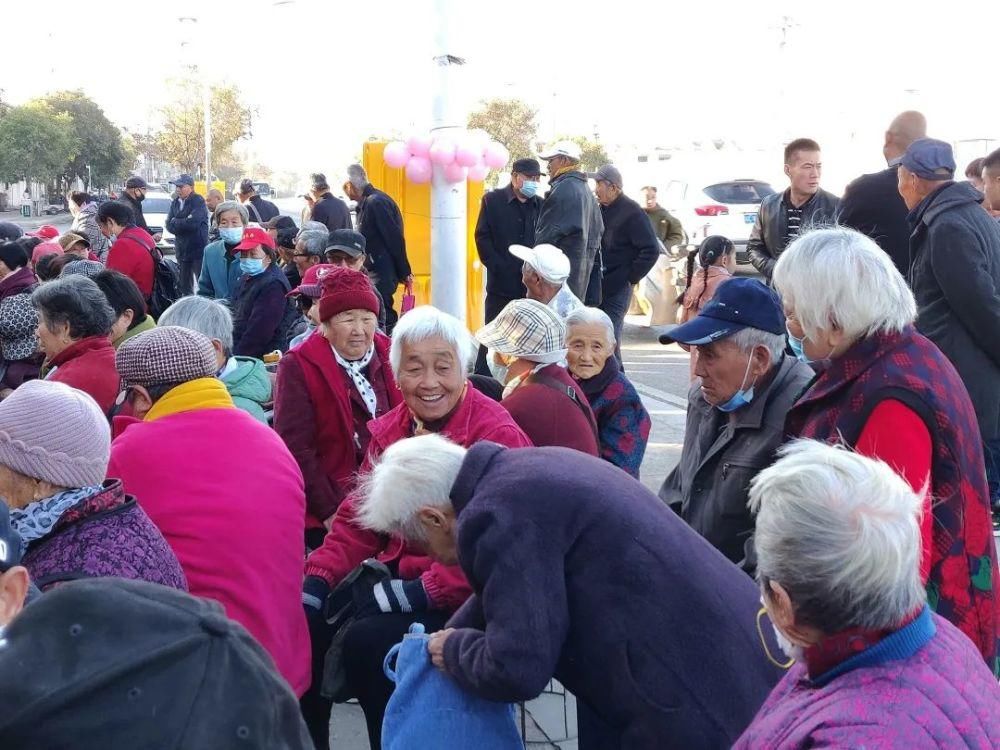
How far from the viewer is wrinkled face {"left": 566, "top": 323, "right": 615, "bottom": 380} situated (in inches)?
187

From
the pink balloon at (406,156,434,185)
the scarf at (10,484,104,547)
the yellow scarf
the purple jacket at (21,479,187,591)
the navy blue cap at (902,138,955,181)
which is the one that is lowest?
the purple jacket at (21,479,187,591)

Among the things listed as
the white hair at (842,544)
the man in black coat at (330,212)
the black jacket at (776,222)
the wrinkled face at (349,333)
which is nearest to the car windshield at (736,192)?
the man in black coat at (330,212)

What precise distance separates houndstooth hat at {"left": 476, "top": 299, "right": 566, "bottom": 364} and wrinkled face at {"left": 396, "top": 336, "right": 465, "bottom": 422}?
0.34 m

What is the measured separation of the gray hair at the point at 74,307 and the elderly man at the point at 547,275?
222 centimetres

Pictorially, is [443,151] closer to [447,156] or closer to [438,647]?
[447,156]

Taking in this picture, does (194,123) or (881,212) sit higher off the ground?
(194,123)

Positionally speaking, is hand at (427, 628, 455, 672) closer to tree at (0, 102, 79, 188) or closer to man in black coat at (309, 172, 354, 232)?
man in black coat at (309, 172, 354, 232)

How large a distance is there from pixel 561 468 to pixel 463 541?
0.29 meters

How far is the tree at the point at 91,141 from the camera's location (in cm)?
5416

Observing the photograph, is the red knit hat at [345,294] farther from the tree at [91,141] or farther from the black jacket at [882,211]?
the tree at [91,141]

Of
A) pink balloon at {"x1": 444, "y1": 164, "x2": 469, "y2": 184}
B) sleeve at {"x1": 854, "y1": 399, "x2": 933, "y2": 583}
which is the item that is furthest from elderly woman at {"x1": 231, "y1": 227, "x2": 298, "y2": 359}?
sleeve at {"x1": 854, "y1": 399, "x2": 933, "y2": 583}

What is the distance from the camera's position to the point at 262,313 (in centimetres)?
663

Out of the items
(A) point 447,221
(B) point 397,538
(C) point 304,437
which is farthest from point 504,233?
(B) point 397,538

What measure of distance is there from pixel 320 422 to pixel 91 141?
55.3 metres
